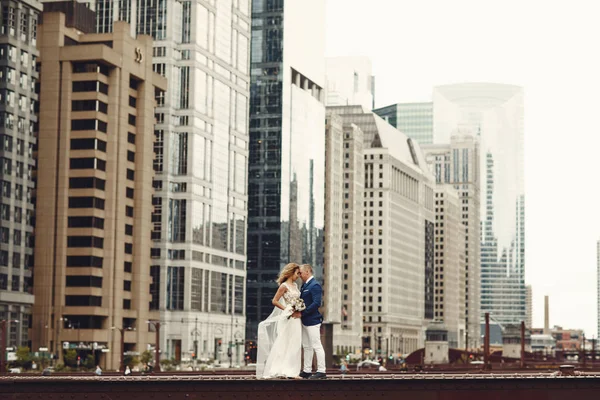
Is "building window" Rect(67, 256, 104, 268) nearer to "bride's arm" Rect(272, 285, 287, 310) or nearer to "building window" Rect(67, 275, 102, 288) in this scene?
"building window" Rect(67, 275, 102, 288)

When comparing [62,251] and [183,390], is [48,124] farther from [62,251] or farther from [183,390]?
[183,390]

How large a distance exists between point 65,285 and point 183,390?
502 ft

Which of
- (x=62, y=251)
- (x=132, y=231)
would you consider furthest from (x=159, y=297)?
(x=62, y=251)

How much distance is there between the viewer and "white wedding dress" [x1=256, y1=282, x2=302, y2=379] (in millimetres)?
24203

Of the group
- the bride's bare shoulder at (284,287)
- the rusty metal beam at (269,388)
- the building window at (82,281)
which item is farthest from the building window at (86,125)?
the rusty metal beam at (269,388)

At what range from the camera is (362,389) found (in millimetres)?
22797

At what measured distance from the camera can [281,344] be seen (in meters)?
24.5

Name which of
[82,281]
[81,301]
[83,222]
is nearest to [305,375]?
[82,281]

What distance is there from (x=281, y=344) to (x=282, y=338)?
0.53 ft

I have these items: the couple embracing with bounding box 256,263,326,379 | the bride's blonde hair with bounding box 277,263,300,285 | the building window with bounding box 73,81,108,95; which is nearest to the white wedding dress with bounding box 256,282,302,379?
the couple embracing with bounding box 256,263,326,379

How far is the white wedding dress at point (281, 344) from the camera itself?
24203 millimetres

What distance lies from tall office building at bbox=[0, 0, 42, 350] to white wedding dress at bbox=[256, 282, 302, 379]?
138355 mm

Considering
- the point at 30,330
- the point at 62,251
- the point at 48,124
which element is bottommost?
the point at 30,330

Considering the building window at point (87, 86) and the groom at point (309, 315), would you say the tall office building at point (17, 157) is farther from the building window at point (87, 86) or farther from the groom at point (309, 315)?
the groom at point (309, 315)
